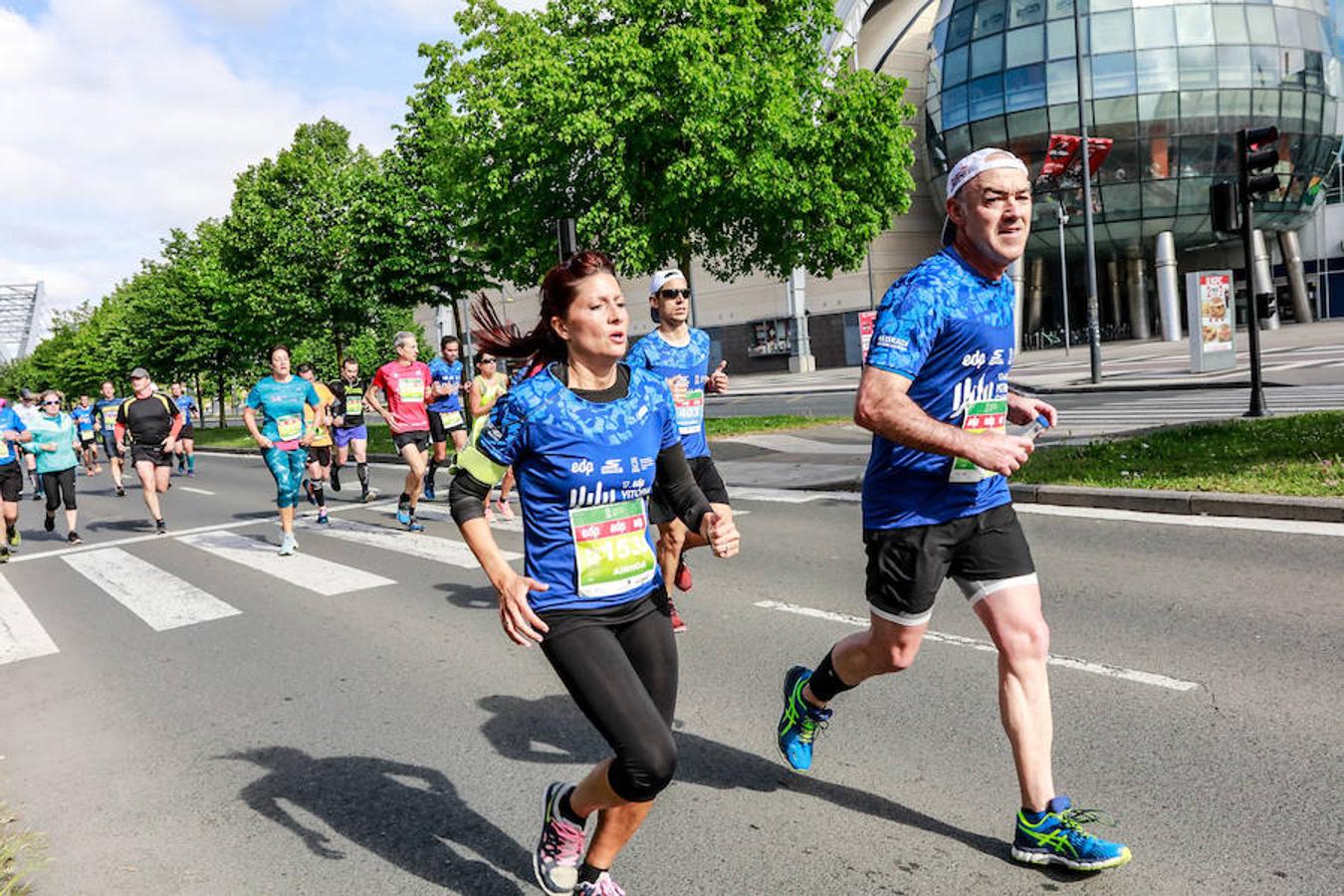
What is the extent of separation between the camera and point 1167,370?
2578cm

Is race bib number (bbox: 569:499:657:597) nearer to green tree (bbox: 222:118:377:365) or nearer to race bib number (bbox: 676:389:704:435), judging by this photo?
race bib number (bbox: 676:389:704:435)

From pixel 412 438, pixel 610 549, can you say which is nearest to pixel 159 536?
pixel 412 438

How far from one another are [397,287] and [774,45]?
11.0 metres

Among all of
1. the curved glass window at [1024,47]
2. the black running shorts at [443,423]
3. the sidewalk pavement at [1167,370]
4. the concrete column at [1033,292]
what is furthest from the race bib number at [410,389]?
the concrete column at [1033,292]

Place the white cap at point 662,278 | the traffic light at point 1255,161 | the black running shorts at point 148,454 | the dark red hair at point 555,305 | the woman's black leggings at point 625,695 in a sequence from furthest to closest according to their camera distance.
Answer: the black running shorts at point 148,454 → the traffic light at point 1255,161 → the white cap at point 662,278 → the dark red hair at point 555,305 → the woman's black leggings at point 625,695

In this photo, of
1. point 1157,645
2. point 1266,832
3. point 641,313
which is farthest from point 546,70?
point 641,313

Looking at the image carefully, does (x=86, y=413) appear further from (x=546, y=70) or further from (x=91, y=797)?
(x=91, y=797)

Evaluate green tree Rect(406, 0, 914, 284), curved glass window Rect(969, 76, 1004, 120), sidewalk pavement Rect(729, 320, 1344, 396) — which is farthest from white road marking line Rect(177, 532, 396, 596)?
curved glass window Rect(969, 76, 1004, 120)

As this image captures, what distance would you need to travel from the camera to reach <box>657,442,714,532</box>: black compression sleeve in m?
3.09

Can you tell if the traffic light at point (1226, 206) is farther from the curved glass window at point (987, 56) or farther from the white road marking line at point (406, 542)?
the curved glass window at point (987, 56)

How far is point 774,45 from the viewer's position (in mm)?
21219

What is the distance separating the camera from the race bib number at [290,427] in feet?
34.6

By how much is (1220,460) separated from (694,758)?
7883 mm

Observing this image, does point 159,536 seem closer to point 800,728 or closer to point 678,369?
point 678,369
